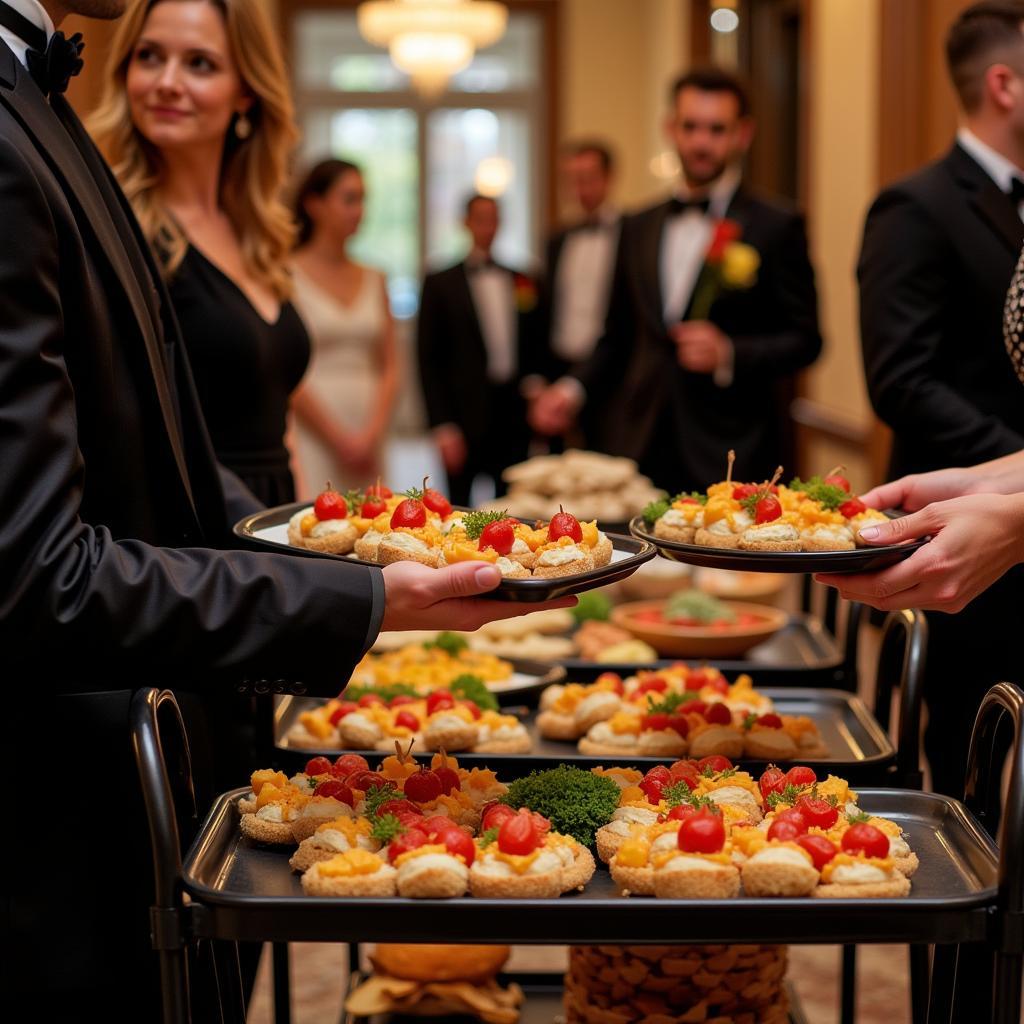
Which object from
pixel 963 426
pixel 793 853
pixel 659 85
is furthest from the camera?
pixel 659 85

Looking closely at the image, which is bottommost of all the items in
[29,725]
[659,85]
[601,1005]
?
[601,1005]

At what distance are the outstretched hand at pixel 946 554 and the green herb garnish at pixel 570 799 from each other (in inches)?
16.0

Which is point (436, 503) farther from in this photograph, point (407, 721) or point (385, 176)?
point (385, 176)

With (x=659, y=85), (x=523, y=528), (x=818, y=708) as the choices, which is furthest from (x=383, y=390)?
(x=659, y=85)

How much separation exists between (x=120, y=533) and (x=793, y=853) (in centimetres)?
85

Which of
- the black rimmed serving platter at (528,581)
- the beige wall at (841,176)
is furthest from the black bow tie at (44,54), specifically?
the beige wall at (841,176)

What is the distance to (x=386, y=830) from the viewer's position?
1.61 m

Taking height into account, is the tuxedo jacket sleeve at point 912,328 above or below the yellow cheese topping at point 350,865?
above

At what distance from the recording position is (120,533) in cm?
174

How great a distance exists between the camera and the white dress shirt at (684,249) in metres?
5.06

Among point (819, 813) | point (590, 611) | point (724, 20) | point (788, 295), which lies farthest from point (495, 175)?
point (819, 813)

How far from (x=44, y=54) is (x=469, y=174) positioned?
14311mm

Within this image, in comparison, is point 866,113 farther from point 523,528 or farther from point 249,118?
point 523,528

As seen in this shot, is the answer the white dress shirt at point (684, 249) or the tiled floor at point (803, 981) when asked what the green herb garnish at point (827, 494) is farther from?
the white dress shirt at point (684, 249)
